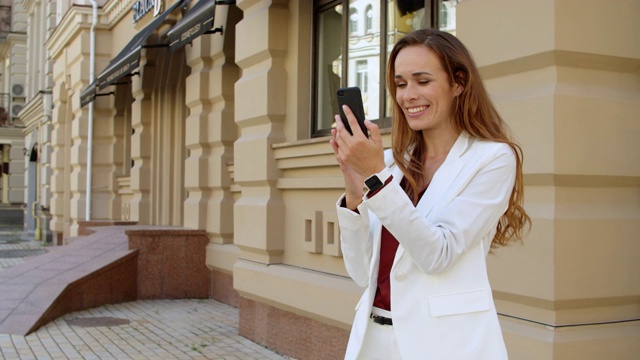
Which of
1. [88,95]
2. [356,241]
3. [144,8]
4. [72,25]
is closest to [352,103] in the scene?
[356,241]

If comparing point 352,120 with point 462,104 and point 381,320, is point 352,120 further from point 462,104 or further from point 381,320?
point 381,320

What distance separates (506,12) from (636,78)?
0.82m

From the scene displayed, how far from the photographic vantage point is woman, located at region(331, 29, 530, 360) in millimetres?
2139

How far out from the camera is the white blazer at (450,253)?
2.09m

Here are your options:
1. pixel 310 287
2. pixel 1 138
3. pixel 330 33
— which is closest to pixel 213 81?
pixel 330 33

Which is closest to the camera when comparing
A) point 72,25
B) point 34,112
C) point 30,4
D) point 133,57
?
point 133,57

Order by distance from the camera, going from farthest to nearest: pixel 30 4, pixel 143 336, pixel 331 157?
pixel 30 4 < pixel 143 336 < pixel 331 157

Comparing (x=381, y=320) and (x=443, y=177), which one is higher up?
(x=443, y=177)

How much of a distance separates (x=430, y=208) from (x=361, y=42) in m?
5.05

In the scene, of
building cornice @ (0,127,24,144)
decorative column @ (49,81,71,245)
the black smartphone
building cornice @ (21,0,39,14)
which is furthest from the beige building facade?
building cornice @ (0,127,24,144)

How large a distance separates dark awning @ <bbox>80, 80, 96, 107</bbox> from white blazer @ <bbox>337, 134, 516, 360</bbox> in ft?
44.3

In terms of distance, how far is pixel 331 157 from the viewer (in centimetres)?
696

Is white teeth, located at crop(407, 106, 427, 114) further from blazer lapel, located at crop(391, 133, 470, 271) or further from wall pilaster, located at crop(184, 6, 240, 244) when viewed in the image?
wall pilaster, located at crop(184, 6, 240, 244)

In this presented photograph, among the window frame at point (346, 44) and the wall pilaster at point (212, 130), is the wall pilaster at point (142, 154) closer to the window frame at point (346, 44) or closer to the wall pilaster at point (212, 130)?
the wall pilaster at point (212, 130)
